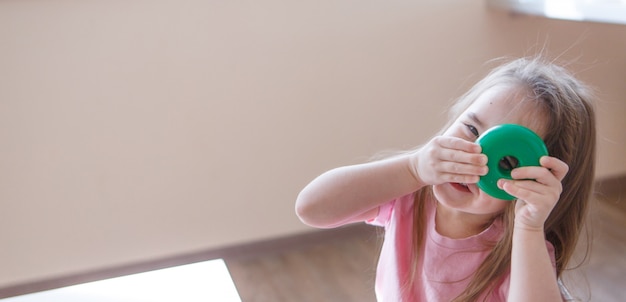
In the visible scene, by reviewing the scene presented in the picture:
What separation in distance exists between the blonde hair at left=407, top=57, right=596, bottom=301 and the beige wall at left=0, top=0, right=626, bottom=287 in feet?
4.08

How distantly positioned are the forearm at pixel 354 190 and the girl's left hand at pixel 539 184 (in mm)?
185

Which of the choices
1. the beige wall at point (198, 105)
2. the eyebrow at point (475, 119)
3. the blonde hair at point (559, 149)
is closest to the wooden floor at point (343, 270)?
the beige wall at point (198, 105)

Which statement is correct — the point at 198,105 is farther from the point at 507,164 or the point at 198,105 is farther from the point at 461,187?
the point at 507,164

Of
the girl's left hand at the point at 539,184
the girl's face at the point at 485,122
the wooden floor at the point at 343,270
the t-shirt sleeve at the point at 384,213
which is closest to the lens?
the girl's left hand at the point at 539,184

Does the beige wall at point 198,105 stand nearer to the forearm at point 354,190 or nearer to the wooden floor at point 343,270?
the wooden floor at point 343,270

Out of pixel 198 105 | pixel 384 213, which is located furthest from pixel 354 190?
pixel 198 105

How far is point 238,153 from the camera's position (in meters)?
2.14

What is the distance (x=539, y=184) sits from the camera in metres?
0.71

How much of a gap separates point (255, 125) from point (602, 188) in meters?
1.41

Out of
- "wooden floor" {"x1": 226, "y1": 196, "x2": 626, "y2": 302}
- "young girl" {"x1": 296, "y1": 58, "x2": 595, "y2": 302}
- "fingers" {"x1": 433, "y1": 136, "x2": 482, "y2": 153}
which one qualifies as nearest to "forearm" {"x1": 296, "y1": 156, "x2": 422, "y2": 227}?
"young girl" {"x1": 296, "y1": 58, "x2": 595, "y2": 302}

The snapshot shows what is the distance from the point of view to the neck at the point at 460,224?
0.90 meters

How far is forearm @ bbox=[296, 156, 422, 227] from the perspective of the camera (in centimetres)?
89

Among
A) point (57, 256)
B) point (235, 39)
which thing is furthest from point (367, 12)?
point (57, 256)

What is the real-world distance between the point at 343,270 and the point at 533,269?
1450 mm
